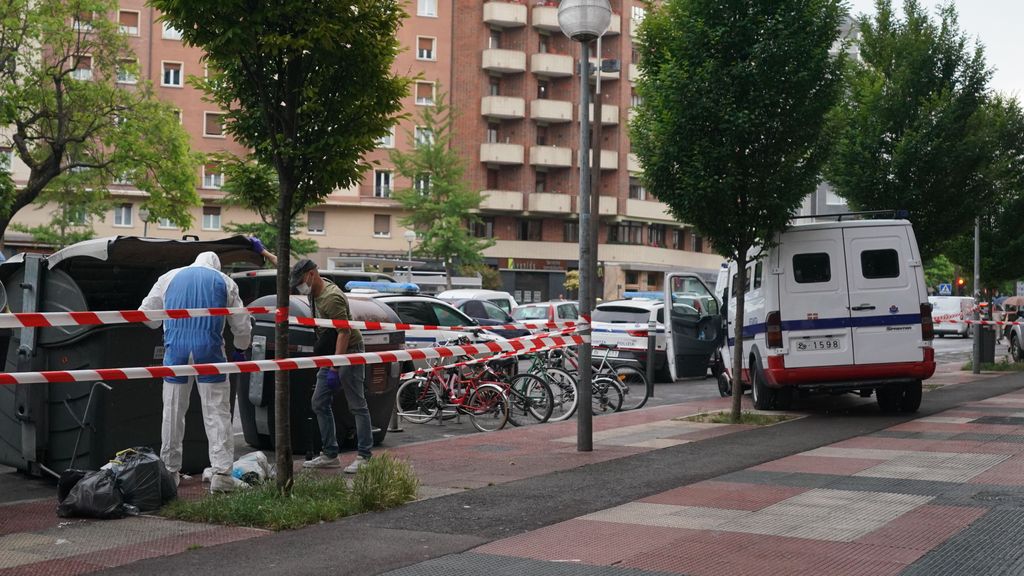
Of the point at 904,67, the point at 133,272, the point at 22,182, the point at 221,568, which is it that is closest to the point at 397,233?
the point at 22,182

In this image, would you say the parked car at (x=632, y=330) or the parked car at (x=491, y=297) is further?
the parked car at (x=491, y=297)

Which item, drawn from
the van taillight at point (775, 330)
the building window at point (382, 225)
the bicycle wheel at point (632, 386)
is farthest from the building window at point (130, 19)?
the van taillight at point (775, 330)

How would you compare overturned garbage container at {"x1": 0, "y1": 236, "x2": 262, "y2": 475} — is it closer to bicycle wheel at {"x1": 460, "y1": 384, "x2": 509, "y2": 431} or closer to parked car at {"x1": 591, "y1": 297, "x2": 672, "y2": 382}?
bicycle wheel at {"x1": 460, "y1": 384, "x2": 509, "y2": 431}

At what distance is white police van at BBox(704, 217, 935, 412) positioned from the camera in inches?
563

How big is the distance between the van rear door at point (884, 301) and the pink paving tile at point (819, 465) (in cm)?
398

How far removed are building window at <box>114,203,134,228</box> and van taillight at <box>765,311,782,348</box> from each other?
1826 inches

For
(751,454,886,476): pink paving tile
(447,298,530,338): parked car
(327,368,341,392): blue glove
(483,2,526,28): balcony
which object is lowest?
(751,454,886,476): pink paving tile

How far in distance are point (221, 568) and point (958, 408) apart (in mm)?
12658

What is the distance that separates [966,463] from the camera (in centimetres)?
1008

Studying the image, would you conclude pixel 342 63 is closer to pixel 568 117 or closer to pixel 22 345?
pixel 22 345

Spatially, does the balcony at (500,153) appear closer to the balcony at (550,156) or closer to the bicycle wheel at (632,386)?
the balcony at (550,156)

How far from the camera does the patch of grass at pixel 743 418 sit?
14195mm

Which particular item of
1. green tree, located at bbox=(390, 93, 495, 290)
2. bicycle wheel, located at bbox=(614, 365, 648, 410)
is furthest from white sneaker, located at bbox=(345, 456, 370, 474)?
green tree, located at bbox=(390, 93, 495, 290)

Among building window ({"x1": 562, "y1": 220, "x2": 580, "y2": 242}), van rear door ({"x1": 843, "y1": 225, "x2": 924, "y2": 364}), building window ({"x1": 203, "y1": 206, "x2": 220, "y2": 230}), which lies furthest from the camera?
building window ({"x1": 562, "y1": 220, "x2": 580, "y2": 242})
